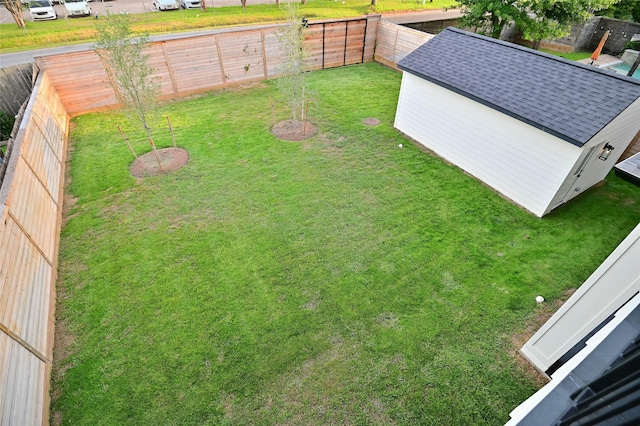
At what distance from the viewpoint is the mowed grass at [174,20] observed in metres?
17.1

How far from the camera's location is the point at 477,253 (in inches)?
292

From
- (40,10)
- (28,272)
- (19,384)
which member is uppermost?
(40,10)

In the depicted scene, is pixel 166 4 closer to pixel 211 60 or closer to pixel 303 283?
pixel 211 60

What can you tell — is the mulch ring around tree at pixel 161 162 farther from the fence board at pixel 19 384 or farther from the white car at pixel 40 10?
the white car at pixel 40 10

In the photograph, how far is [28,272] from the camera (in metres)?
5.62

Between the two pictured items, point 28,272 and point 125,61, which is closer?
point 28,272

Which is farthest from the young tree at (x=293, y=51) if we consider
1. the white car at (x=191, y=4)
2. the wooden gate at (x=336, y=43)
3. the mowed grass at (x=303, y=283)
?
the white car at (x=191, y=4)

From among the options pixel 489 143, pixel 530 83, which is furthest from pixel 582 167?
pixel 530 83

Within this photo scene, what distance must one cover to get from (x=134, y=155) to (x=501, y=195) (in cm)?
1128

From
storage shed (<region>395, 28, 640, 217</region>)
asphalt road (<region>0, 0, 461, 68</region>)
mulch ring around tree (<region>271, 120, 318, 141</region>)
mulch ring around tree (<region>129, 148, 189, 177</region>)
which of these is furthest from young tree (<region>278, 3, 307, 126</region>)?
asphalt road (<region>0, 0, 461, 68</region>)

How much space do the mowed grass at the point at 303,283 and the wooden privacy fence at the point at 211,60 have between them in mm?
2953

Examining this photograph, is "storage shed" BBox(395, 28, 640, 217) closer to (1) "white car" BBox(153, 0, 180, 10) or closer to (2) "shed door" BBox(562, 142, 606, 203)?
(2) "shed door" BBox(562, 142, 606, 203)

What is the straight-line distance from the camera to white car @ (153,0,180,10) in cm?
2283

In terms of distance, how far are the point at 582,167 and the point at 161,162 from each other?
1184cm
